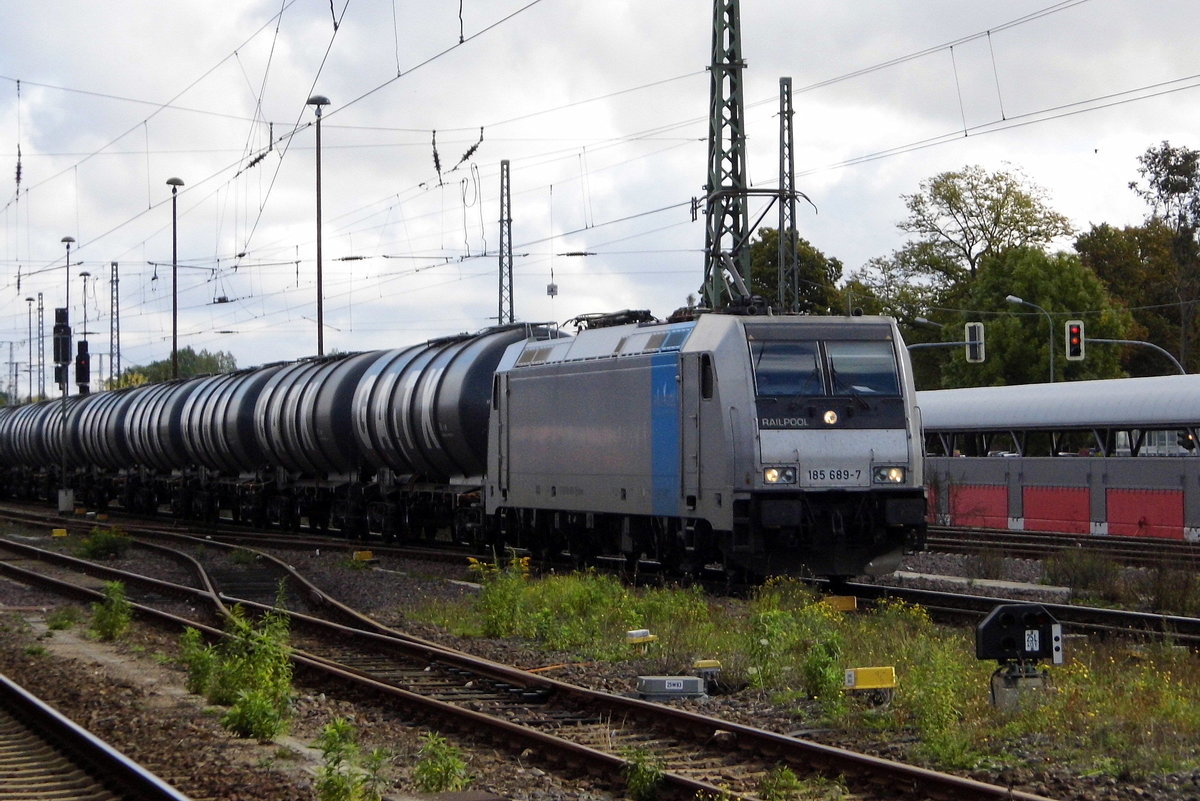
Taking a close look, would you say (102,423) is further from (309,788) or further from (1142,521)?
(309,788)

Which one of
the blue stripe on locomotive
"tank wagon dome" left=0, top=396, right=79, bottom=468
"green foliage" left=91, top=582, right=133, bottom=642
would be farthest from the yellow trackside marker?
"tank wagon dome" left=0, top=396, right=79, bottom=468

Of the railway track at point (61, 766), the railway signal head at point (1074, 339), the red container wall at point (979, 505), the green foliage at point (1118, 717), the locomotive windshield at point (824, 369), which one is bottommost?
the railway track at point (61, 766)

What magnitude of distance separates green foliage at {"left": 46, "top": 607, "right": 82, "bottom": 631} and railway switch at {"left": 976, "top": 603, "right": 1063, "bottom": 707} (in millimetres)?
11438

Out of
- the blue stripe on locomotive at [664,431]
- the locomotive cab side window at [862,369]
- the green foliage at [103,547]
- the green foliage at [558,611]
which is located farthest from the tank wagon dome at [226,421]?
the locomotive cab side window at [862,369]

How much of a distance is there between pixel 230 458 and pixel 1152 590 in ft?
83.5

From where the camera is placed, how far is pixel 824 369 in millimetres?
16891

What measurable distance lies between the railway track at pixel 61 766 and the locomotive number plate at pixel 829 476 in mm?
8696

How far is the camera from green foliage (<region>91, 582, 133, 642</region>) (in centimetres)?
1595

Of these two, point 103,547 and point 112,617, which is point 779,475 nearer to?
point 112,617

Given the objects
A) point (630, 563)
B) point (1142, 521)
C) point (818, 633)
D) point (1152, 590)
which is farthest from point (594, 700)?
point (1142, 521)

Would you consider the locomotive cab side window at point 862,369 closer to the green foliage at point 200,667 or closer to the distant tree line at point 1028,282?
the green foliage at point 200,667

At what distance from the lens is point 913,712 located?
32.1 feet

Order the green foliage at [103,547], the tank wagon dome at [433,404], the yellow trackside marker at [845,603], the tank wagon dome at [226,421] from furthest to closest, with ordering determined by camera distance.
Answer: the tank wagon dome at [226,421]
the green foliage at [103,547]
the tank wagon dome at [433,404]
the yellow trackside marker at [845,603]

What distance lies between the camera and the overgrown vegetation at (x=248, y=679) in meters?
9.99
